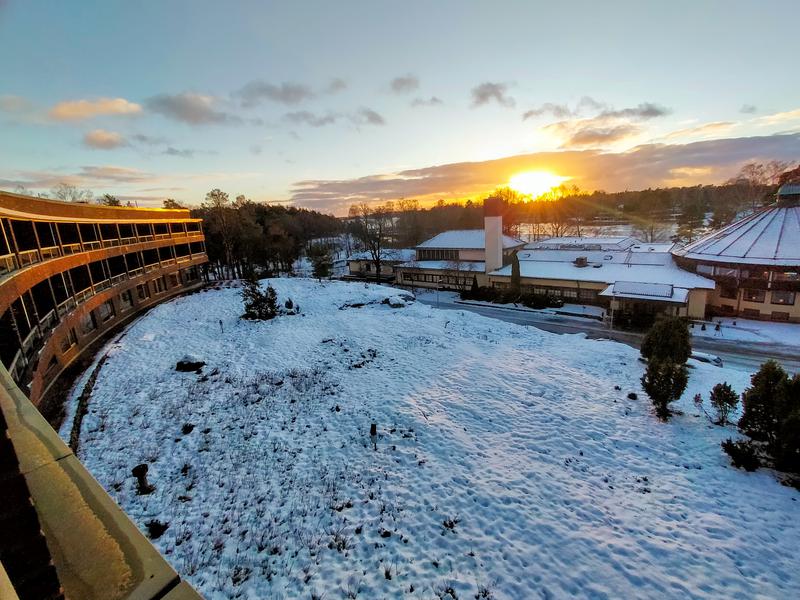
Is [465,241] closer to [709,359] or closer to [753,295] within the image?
[753,295]

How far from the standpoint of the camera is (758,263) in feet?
102

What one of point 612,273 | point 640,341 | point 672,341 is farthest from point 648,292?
point 672,341

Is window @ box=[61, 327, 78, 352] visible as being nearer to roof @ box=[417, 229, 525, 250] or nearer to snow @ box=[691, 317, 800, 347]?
roof @ box=[417, 229, 525, 250]

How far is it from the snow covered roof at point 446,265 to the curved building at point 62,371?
2792 centimetres

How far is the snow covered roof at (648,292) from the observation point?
30859 mm

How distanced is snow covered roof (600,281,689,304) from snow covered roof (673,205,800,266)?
6.17m

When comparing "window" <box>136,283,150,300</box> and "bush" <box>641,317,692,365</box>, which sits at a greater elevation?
"window" <box>136,283,150,300</box>

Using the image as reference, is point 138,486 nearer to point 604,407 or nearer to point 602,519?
point 602,519

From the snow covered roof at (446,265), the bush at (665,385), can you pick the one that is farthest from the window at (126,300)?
the bush at (665,385)

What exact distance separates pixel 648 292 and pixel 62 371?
134ft

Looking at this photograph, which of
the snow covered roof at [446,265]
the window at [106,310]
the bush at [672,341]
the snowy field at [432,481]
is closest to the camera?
the snowy field at [432,481]

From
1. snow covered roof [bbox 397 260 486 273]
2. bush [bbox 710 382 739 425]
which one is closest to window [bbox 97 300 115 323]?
bush [bbox 710 382 739 425]

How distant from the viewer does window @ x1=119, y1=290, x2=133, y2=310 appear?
91.9ft

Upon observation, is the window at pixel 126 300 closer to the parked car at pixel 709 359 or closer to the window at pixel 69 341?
the window at pixel 69 341
